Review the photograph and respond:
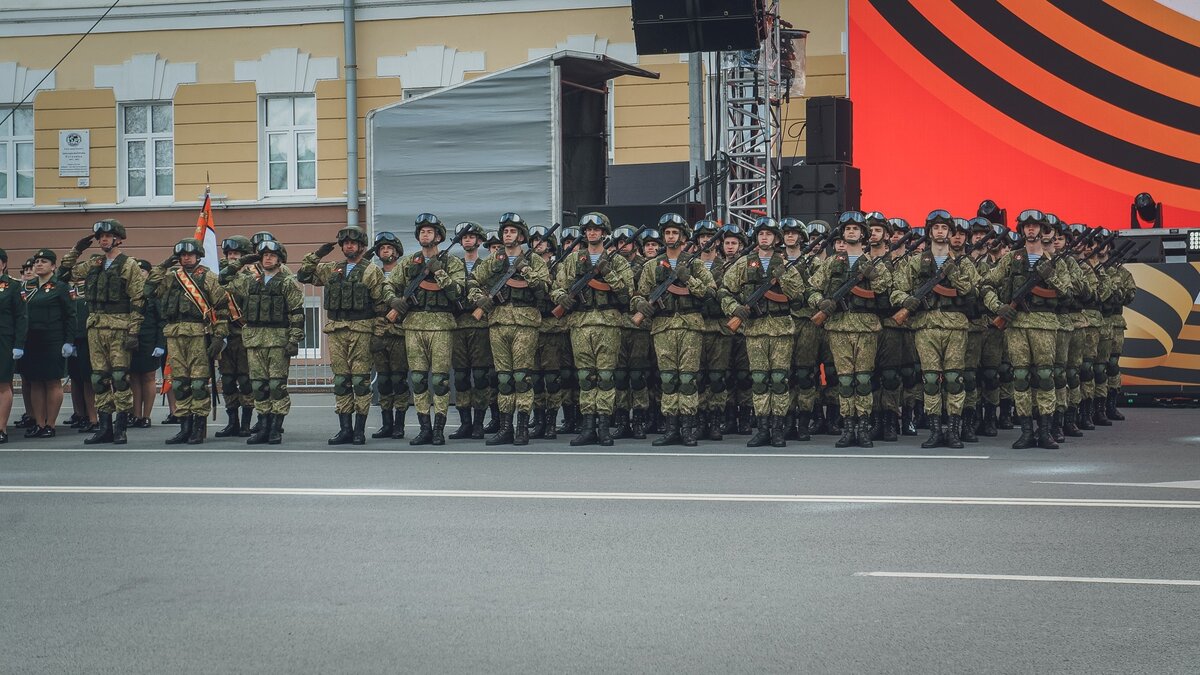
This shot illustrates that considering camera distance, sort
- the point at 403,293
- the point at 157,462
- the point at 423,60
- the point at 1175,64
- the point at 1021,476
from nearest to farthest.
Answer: the point at 1021,476, the point at 157,462, the point at 403,293, the point at 1175,64, the point at 423,60

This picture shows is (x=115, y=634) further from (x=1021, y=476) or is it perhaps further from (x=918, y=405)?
(x=918, y=405)

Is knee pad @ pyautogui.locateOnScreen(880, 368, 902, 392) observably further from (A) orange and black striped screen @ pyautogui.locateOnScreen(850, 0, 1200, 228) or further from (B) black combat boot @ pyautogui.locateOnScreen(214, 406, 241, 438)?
(A) orange and black striped screen @ pyautogui.locateOnScreen(850, 0, 1200, 228)

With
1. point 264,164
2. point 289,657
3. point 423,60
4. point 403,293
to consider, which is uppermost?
point 423,60

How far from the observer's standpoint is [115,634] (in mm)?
5844

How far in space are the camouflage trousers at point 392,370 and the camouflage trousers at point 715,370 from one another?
9.52 feet

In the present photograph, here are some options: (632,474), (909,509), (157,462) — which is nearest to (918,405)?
(632,474)

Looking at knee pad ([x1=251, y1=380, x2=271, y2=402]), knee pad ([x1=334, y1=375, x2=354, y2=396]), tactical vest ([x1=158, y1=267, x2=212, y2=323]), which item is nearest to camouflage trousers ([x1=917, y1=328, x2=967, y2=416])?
knee pad ([x1=334, y1=375, x2=354, y2=396])

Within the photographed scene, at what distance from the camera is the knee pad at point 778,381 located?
41.9 ft

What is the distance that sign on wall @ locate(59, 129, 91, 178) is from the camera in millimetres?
25953

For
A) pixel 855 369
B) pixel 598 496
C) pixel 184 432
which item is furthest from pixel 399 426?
pixel 598 496

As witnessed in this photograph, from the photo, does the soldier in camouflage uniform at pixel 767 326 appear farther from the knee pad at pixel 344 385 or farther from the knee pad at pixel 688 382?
the knee pad at pixel 344 385

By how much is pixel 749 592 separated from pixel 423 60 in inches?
778

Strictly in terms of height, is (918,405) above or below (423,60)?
below

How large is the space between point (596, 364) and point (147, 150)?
15781 mm
